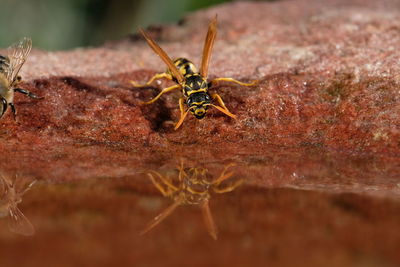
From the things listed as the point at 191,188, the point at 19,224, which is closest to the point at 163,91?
the point at 191,188

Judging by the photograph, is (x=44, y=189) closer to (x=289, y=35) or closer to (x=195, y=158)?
(x=195, y=158)

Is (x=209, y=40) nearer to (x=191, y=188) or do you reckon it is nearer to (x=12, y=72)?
(x=12, y=72)

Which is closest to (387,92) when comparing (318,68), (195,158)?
(318,68)

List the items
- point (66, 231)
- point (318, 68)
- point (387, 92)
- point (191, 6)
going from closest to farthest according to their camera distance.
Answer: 1. point (66, 231)
2. point (387, 92)
3. point (318, 68)
4. point (191, 6)

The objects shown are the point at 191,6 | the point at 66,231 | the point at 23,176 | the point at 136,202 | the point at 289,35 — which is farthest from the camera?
the point at 191,6

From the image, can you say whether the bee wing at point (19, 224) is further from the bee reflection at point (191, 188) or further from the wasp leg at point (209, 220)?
the wasp leg at point (209, 220)

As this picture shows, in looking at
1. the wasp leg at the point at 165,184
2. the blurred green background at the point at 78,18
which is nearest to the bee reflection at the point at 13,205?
the wasp leg at the point at 165,184

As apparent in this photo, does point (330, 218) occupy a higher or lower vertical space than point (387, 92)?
lower
